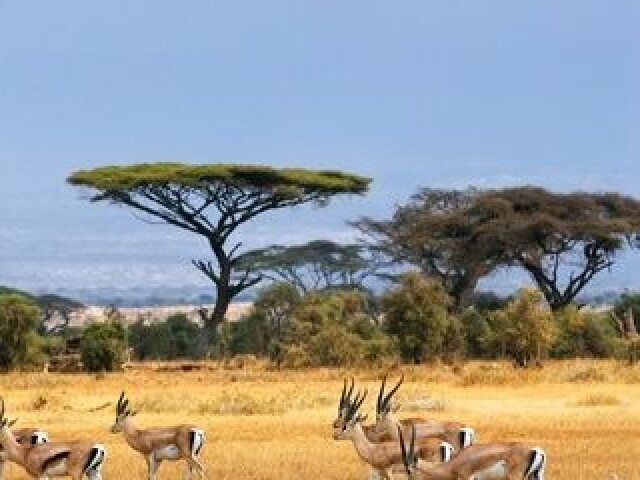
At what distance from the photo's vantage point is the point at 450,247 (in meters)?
48.9

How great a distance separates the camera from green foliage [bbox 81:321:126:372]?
3591 cm

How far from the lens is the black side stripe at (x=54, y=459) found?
1368 cm

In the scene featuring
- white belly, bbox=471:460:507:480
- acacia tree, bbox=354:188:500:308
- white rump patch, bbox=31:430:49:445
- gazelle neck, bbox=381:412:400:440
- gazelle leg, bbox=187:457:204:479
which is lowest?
gazelle leg, bbox=187:457:204:479

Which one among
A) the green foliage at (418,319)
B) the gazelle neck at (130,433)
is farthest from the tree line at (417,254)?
the gazelle neck at (130,433)

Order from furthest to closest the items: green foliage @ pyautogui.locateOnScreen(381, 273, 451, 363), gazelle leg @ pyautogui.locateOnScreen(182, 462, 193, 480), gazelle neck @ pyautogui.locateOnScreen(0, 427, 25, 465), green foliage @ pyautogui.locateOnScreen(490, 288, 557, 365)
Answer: green foliage @ pyautogui.locateOnScreen(381, 273, 451, 363)
green foliage @ pyautogui.locateOnScreen(490, 288, 557, 365)
gazelle leg @ pyautogui.locateOnScreen(182, 462, 193, 480)
gazelle neck @ pyautogui.locateOnScreen(0, 427, 25, 465)

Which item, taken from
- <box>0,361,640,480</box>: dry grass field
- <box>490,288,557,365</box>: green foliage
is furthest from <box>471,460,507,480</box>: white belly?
<box>490,288,557,365</box>: green foliage

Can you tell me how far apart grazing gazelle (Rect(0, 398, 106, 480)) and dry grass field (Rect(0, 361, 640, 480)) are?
1.40m

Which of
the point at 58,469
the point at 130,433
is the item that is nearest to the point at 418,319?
the point at 130,433

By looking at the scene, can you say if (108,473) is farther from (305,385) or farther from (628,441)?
(305,385)

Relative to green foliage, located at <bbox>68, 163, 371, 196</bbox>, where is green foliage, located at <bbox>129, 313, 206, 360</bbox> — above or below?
below

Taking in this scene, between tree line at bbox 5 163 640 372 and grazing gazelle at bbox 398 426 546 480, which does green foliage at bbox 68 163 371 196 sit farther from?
grazing gazelle at bbox 398 426 546 480

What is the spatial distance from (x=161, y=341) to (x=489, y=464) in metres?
37.6

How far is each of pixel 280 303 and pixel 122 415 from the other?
1166 inches

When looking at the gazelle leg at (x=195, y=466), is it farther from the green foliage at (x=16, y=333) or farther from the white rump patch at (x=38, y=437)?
the green foliage at (x=16, y=333)
